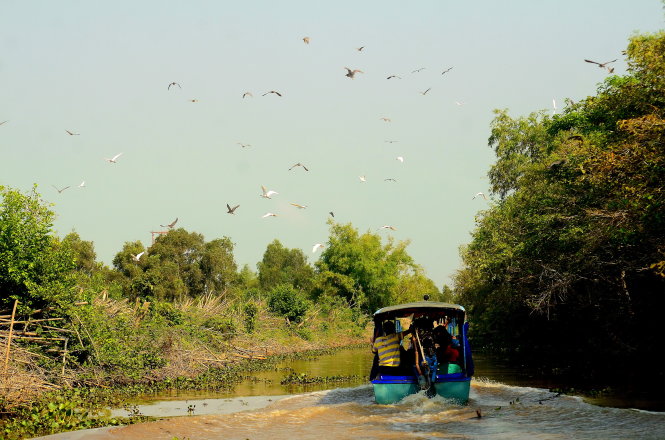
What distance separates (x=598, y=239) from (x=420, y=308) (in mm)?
5648

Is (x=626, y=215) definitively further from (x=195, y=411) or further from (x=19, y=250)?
(x=19, y=250)

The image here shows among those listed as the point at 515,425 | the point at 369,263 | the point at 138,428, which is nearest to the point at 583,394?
the point at 515,425

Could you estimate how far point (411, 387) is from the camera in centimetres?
1708

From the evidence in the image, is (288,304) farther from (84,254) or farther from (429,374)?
(429,374)

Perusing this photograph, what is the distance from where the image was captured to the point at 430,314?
1995 centimetres

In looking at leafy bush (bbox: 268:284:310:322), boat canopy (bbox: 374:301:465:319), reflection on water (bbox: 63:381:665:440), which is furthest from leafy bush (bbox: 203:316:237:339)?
boat canopy (bbox: 374:301:465:319)

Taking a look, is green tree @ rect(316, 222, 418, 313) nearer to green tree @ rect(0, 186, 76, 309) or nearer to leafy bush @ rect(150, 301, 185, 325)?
leafy bush @ rect(150, 301, 185, 325)

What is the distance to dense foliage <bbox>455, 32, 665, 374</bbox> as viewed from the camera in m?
17.0

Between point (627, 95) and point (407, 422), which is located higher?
point (627, 95)

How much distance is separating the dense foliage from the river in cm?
365

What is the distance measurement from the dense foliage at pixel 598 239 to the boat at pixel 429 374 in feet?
15.6

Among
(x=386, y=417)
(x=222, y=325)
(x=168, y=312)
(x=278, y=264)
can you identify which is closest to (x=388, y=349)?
(x=386, y=417)

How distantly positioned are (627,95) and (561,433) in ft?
41.1

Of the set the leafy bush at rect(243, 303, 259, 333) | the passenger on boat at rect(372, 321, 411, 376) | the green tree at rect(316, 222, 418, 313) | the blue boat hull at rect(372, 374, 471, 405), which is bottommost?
the blue boat hull at rect(372, 374, 471, 405)
